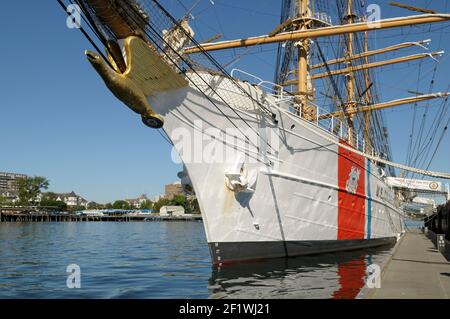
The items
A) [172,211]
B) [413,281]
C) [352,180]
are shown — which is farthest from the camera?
[172,211]

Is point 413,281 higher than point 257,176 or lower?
lower

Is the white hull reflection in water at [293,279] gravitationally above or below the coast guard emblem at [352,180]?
below

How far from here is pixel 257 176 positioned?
1262cm

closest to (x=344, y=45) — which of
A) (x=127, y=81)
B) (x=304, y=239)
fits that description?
(x=304, y=239)

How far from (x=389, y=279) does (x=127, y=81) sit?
20.8 feet

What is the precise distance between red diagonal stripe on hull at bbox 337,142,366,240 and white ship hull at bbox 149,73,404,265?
0.35ft

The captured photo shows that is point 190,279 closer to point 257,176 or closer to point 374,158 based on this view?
point 257,176

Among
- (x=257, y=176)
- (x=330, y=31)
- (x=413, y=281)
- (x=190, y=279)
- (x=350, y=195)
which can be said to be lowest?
(x=190, y=279)

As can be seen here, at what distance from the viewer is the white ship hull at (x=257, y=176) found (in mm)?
11828

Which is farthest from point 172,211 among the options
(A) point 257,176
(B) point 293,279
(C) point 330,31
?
(B) point 293,279

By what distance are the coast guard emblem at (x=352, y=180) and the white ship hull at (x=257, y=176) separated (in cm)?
50

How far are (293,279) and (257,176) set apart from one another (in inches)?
121

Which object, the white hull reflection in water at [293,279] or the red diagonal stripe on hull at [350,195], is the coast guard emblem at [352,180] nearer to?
the red diagonal stripe on hull at [350,195]

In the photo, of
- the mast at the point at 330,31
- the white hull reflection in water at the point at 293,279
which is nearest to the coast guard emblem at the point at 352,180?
the white hull reflection in water at the point at 293,279
